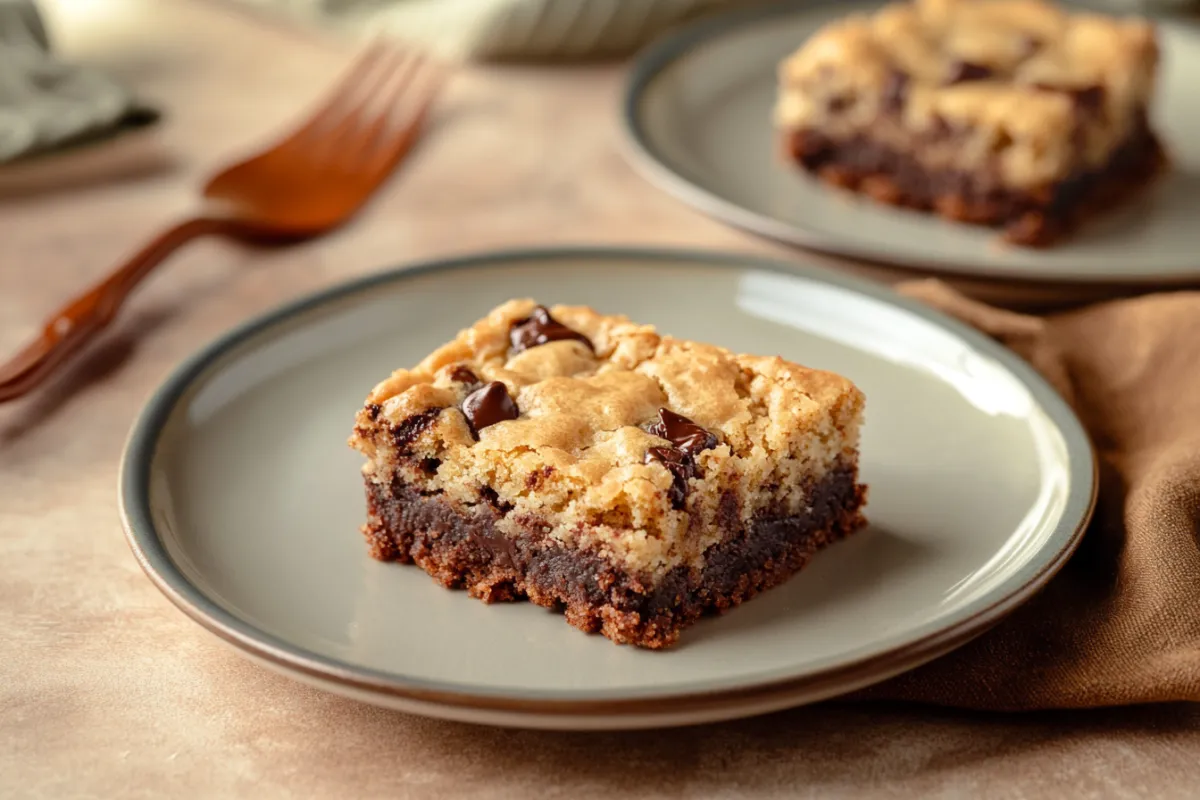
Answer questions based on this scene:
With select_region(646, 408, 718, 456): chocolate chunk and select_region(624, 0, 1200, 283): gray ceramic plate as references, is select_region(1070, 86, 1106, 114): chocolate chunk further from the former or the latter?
select_region(646, 408, 718, 456): chocolate chunk

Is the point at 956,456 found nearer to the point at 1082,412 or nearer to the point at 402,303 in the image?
the point at 1082,412

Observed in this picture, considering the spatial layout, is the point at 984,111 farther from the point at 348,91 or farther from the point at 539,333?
the point at 348,91

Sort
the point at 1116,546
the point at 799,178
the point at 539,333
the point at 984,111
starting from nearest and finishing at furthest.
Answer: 1. the point at 1116,546
2. the point at 539,333
3. the point at 984,111
4. the point at 799,178

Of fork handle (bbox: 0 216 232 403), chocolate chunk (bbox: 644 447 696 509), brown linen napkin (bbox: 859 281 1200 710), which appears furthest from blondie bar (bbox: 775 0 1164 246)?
chocolate chunk (bbox: 644 447 696 509)

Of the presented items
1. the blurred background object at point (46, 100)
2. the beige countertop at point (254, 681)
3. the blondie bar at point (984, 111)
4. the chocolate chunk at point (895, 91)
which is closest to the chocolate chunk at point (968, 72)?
the blondie bar at point (984, 111)

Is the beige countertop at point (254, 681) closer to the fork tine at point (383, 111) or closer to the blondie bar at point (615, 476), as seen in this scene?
the fork tine at point (383, 111)

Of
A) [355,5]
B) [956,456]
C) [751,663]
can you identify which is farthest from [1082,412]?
[355,5]

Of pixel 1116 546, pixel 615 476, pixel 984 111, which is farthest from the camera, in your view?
pixel 984 111

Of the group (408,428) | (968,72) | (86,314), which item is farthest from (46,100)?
(968,72)
